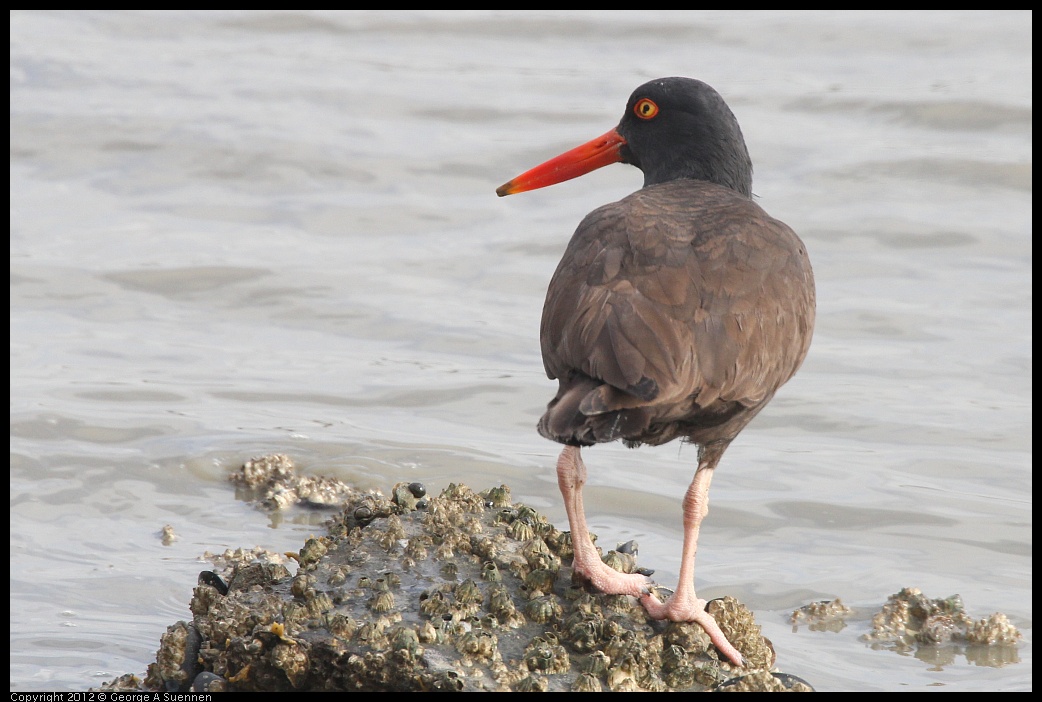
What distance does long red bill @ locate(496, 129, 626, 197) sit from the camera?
661 centimetres

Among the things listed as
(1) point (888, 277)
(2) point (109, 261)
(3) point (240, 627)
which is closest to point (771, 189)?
(1) point (888, 277)

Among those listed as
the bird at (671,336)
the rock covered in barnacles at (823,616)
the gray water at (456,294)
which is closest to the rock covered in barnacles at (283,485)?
the gray water at (456,294)

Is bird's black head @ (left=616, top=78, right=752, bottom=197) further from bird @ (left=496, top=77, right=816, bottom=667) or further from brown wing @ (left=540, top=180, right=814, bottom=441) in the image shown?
brown wing @ (left=540, top=180, right=814, bottom=441)

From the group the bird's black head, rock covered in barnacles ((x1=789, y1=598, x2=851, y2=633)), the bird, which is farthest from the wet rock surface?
the bird's black head

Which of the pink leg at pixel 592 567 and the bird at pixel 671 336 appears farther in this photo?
the pink leg at pixel 592 567

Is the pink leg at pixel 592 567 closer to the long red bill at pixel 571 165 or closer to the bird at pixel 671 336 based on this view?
the bird at pixel 671 336

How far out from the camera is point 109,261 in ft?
34.2

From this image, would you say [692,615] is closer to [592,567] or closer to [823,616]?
[592,567]

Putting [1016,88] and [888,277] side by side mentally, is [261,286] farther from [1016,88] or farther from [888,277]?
[1016,88]

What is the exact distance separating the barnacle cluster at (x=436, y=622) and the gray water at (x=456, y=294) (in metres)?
0.89

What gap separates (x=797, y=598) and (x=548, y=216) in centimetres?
618

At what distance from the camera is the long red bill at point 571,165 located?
6609mm

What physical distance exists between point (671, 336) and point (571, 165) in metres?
2.58

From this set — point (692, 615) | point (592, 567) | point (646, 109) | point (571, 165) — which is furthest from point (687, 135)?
point (692, 615)
